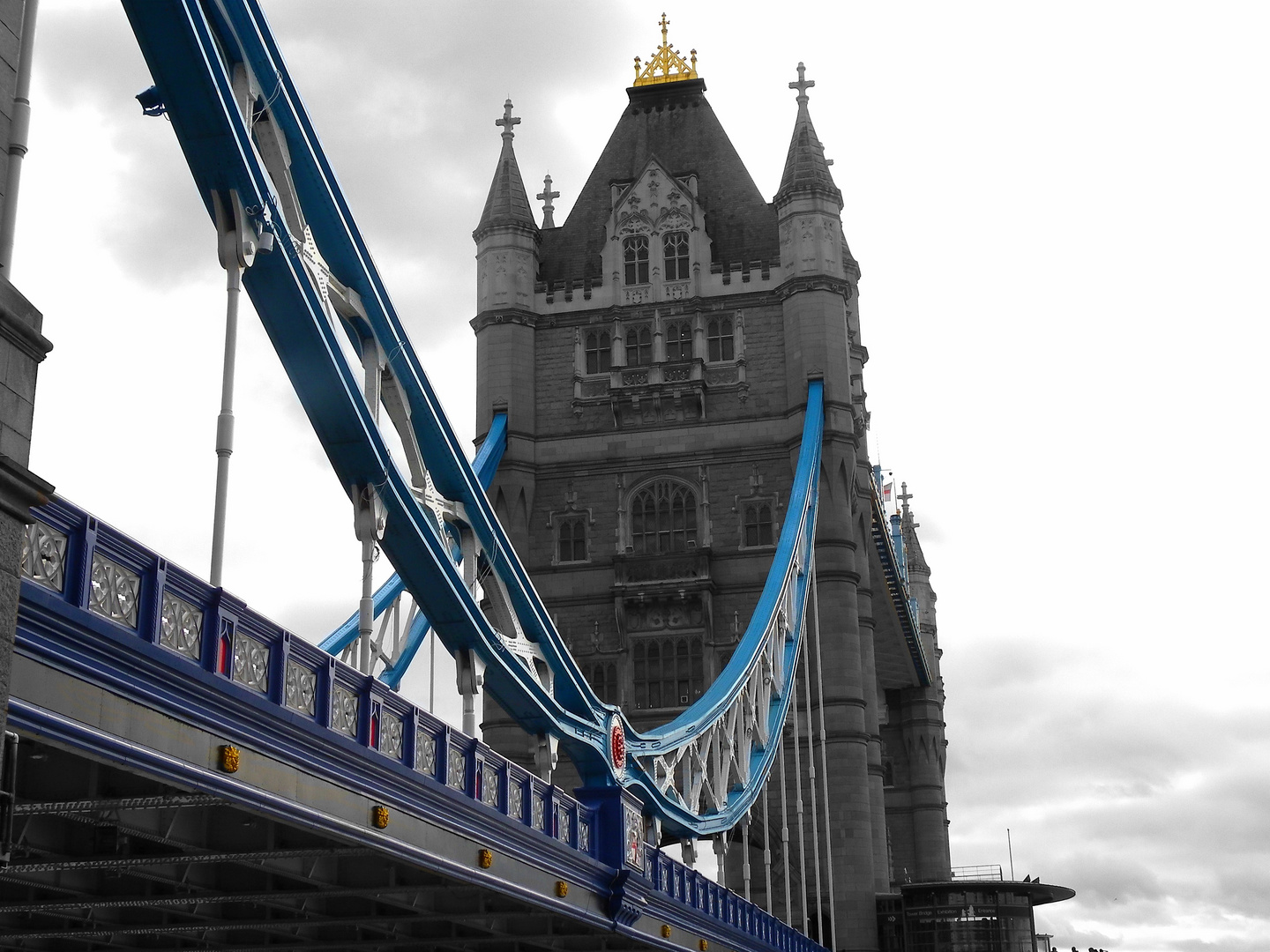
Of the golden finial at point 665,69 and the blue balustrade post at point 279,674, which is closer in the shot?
the blue balustrade post at point 279,674

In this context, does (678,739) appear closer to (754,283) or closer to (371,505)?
(371,505)

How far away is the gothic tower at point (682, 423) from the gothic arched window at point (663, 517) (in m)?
0.05

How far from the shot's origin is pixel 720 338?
1905 inches

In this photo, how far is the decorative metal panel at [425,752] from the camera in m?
15.8

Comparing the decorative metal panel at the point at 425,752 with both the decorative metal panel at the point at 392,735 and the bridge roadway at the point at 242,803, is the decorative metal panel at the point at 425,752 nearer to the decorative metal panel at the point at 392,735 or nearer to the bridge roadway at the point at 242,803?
the bridge roadway at the point at 242,803

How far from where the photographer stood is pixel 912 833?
63.5 m

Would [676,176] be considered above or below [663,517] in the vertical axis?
above

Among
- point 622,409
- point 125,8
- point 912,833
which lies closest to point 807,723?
point 622,409

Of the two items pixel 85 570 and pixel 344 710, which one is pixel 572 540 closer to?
pixel 344 710

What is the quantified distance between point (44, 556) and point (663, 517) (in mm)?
37680

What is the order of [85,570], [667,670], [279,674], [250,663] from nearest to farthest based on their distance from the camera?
[85,570]
[250,663]
[279,674]
[667,670]

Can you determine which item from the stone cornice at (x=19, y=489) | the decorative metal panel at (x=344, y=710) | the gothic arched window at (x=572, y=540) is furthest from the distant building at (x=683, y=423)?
the stone cornice at (x=19, y=489)

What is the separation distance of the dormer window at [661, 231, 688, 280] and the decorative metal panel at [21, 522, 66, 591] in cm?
4019

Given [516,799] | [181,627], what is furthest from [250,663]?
[516,799]
